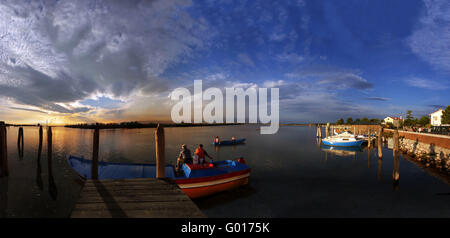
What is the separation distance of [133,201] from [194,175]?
22.7 ft

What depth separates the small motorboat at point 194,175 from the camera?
36.5 ft

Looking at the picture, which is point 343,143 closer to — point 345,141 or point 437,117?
point 345,141

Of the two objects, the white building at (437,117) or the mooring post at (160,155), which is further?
the white building at (437,117)

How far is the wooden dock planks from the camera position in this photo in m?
3.99

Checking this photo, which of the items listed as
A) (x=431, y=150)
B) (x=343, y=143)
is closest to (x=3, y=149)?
(x=431, y=150)

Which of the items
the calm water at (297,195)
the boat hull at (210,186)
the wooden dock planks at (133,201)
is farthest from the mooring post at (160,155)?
the calm water at (297,195)

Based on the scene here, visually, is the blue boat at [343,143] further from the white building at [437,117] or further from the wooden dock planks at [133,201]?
the white building at [437,117]

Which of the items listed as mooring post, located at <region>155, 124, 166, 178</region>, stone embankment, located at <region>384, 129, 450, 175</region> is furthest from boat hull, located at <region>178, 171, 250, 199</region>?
stone embankment, located at <region>384, 129, 450, 175</region>

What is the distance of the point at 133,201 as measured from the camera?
462 centimetres

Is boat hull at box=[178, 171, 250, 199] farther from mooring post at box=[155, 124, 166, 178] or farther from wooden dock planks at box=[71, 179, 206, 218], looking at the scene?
wooden dock planks at box=[71, 179, 206, 218]

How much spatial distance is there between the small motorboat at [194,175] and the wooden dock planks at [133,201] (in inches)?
197

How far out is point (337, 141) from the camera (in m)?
35.8

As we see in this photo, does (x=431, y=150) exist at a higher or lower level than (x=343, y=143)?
higher
